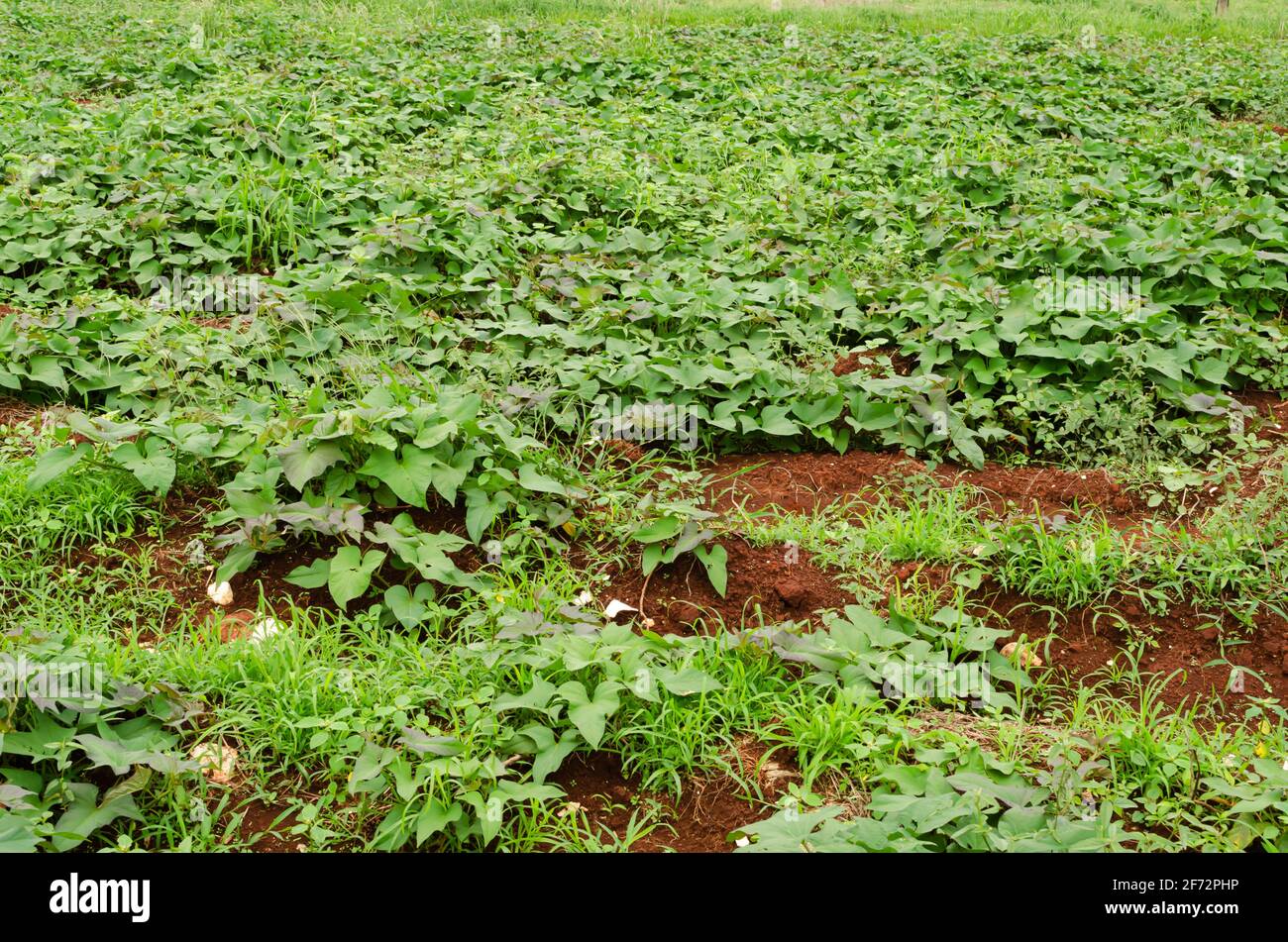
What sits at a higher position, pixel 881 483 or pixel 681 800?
pixel 881 483

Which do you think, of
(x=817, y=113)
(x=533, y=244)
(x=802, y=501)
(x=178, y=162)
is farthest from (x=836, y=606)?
(x=817, y=113)

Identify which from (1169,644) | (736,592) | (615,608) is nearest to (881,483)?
(736,592)


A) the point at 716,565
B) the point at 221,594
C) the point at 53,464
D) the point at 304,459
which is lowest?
the point at 221,594

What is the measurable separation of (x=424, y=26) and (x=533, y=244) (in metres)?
5.42

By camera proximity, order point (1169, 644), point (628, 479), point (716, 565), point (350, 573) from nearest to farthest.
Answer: point (350, 573) < point (1169, 644) < point (716, 565) < point (628, 479)

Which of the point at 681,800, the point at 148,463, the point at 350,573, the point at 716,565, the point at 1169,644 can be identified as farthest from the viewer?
→ the point at 148,463

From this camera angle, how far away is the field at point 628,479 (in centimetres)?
265

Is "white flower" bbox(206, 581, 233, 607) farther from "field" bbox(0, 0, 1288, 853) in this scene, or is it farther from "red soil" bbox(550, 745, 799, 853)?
"red soil" bbox(550, 745, 799, 853)

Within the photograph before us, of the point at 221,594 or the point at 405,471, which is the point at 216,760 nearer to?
the point at 221,594

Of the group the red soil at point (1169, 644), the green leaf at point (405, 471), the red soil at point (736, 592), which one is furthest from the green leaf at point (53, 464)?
the red soil at point (1169, 644)

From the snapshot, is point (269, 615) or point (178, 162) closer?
point (269, 615)

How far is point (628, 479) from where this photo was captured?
4.02 metres

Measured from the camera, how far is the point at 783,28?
34.7 feet

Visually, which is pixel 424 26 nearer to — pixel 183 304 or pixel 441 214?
pixel 441 214
